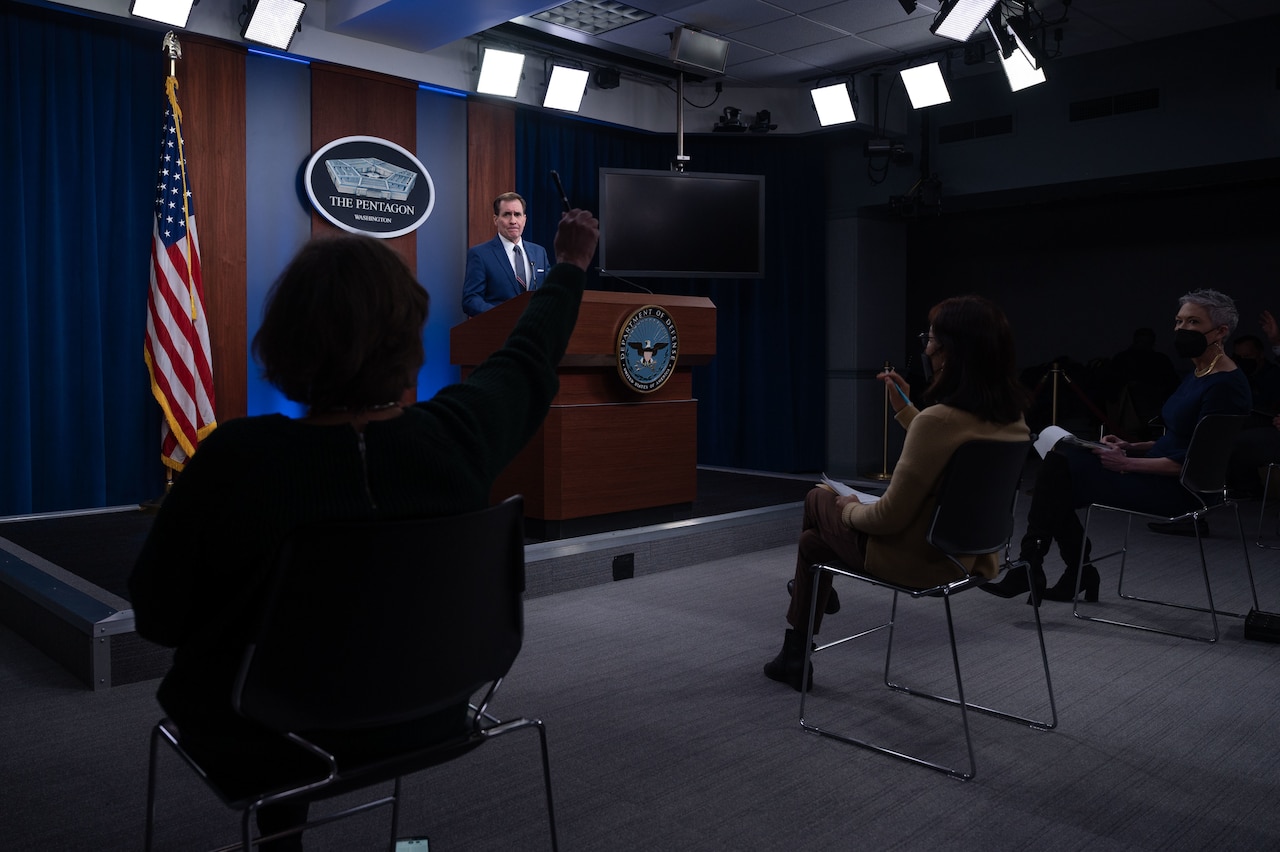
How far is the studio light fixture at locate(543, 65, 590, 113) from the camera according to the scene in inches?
267

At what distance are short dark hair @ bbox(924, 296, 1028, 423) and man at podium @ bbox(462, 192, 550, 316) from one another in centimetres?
295

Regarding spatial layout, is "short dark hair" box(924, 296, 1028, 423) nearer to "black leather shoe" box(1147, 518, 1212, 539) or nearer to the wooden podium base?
the wooden podium base

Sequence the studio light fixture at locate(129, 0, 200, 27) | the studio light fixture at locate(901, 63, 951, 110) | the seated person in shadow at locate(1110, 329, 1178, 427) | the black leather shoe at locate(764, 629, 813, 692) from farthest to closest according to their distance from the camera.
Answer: the seated person in shadow at locate(1110, 329, 1178, 427) < the studio light fixture at locate(901, 63, 951, 110) < the studio light fixture at locate(129, 0, 200, 27) < the black leather shoe at locate(764, 629, 813, 692)

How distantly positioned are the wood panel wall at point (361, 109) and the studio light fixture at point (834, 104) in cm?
302

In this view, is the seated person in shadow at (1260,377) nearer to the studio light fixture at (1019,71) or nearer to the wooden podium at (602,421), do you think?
the studio light fixture at (1019,71)

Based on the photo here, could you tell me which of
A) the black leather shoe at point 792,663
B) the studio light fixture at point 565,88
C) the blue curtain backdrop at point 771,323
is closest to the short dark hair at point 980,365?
the black leather shoe at point 792,663

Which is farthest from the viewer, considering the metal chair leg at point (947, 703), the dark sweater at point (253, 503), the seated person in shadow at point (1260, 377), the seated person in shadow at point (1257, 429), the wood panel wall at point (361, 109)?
the seated person in shadow at point (1260, 377)

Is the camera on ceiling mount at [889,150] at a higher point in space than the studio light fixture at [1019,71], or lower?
lower

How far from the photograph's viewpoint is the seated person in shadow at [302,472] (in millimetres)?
1191

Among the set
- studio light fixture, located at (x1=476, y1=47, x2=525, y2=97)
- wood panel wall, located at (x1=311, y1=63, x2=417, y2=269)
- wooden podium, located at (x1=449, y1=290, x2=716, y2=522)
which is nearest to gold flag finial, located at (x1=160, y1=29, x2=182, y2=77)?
wood panel wall, located at (x1=311, y1=63, x2=417, y2=269)

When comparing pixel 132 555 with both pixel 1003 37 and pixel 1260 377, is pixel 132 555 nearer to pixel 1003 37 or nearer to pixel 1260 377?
pixel 1003 37

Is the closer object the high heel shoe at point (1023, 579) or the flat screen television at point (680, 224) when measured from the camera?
the high heel shoe at point (1023, 579)

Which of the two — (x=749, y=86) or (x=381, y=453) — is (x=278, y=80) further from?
(x=381, y=453)

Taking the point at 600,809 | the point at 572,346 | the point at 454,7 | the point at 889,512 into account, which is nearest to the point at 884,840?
the point at 600,809
